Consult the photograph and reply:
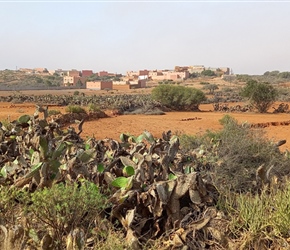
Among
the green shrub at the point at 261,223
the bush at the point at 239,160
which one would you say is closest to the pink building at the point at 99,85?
the bush at the point at 239,160

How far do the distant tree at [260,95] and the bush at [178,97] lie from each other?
155 inches

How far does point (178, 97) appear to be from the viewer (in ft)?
101

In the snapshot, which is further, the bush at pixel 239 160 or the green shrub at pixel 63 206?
the bush at pixel 239 160

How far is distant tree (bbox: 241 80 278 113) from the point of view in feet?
90.7

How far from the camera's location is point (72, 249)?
2973 millimetres

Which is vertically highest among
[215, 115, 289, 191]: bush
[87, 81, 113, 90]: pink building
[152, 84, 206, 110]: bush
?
[215, 115, 289, 191]: bush

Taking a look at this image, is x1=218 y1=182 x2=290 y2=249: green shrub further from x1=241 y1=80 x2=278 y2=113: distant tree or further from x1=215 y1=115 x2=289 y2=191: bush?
x1=241 y1=80 x2=278 y2=113: distant tree

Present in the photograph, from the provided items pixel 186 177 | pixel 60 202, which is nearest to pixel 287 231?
pixel 186 177

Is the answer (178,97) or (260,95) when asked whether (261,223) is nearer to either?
(260,95)

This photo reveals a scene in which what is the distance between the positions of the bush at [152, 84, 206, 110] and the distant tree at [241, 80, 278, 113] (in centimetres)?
394

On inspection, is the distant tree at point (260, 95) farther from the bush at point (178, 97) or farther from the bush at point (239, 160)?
the bush at point (239, 160)

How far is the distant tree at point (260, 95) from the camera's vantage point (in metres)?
27.6

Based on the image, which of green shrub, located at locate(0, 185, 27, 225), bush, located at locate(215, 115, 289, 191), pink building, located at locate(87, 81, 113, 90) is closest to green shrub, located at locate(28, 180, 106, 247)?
green shrub, located at locate(0, 185, 27, 225)

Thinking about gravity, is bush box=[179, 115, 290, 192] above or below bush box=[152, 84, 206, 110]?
above
